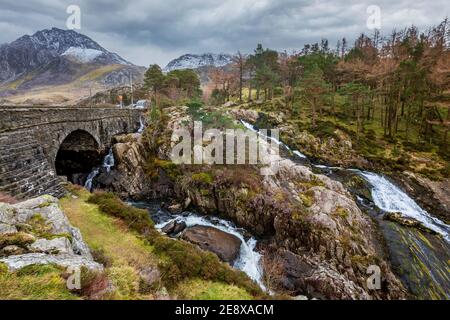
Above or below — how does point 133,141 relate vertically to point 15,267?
above

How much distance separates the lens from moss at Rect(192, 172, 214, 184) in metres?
24.8

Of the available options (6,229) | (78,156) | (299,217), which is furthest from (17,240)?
(78,156)

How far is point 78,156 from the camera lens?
31.7 meters

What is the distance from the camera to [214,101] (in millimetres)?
65500

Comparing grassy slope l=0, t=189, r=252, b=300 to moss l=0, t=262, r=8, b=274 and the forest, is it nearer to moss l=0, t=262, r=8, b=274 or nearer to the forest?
moss l=0, t=262, r=8, b=274

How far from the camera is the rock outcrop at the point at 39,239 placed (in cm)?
762

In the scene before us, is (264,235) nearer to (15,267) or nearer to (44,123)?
(15,267)

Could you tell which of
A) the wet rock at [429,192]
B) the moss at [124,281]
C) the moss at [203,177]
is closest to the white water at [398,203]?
the wet rock at [429,192]

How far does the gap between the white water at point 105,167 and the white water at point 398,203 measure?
3331 cm

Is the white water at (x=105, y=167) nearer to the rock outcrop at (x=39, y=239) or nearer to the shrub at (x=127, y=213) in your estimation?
the shrub at (x=127, y=213)

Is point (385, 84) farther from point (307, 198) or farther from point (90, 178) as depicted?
point (90, 178)

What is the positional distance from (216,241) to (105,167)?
20.4 metres
